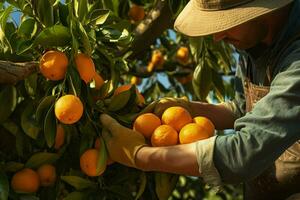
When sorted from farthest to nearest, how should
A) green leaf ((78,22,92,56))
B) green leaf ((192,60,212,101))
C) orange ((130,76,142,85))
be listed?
1. orange ((130,76,142,85))
2. green leaf ((192,60,212,101))
3. green leaf ((78,22,92,56))

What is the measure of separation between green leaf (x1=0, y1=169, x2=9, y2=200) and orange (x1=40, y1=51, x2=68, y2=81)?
29cm

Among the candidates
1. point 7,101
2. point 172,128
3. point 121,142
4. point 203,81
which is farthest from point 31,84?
point 203,81

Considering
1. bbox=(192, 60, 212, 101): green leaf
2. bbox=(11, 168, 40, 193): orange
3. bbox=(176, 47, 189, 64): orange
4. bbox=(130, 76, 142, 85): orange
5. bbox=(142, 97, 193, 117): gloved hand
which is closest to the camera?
bbox=(11, 168, 40, 193): orange

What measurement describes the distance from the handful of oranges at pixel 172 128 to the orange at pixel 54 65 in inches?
10.0

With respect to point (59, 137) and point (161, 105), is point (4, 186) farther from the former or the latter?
point (161, 105)

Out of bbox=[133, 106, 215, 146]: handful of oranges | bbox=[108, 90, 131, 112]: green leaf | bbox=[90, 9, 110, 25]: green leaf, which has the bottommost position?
bbox=[133, 106, 215, 146]: handful of oranges

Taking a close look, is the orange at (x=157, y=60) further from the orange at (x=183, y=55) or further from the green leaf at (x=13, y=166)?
the green leaf at (x=13, y=166)

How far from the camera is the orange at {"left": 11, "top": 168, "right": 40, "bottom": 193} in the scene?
1.69 metres

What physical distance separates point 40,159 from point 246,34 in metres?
0.66

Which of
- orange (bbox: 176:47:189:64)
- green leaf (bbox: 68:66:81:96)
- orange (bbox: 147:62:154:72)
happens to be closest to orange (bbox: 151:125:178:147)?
green leaf (bbox: 68:66:81:96)

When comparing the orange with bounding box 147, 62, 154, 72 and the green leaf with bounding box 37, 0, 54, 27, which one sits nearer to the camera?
the green leaf with bounding box 37, 0, 54, 27

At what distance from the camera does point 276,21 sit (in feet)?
5.52

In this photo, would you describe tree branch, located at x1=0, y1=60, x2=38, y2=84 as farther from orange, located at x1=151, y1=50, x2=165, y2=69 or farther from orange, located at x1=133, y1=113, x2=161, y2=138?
orange, located at x1=151, y1=50, x2=165, y2=69

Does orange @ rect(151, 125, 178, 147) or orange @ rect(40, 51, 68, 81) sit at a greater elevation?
orange @ rect(40, 51, 68, 81)
